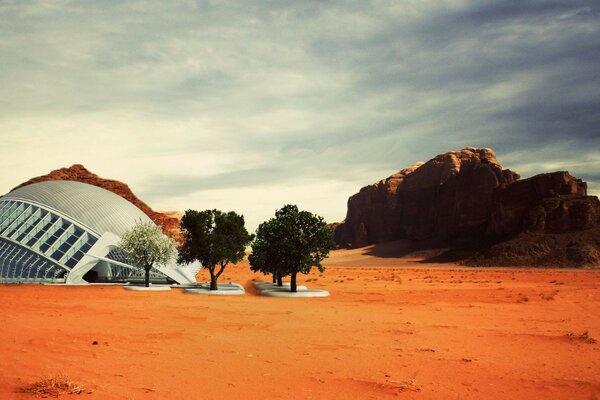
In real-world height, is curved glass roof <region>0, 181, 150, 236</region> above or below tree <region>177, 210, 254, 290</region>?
above

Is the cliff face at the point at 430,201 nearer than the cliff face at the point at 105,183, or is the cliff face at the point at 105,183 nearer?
the cliff face at the point at 105,183

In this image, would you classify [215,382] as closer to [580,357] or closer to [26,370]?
[26,370]

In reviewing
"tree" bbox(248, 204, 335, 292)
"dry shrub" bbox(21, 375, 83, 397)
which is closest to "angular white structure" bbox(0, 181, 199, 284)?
"tree" bbox(248, 204, 335, 292)

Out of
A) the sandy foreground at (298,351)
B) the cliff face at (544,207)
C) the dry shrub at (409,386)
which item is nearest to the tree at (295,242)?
the sandy foreground at (298,351)

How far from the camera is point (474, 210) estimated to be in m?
136

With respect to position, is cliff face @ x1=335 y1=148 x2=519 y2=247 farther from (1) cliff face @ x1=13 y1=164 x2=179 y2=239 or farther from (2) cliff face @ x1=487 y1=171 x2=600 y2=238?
(1) cliff face @ x1=13 y1=164 x2=179 y2=239

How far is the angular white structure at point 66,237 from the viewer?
42.2 meters

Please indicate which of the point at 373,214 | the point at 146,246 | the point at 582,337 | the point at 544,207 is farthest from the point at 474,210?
the point at 582,337

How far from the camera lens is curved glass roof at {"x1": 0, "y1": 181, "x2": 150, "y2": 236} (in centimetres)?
4716

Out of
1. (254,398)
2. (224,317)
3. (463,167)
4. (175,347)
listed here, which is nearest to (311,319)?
(224,317)

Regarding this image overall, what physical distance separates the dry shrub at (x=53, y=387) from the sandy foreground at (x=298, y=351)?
25 cm

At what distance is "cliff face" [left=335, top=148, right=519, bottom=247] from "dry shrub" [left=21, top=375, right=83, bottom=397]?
407ft

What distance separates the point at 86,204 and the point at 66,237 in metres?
5.79

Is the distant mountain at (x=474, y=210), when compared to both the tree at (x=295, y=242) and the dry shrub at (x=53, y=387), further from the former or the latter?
the dry shrub at (x=53, y=387)
